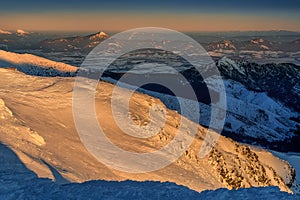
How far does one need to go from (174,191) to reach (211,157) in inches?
1915

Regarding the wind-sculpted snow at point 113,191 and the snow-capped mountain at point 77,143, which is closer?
the wind-sculpted snow at point 113,191

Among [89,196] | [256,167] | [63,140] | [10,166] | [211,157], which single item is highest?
[89,196]

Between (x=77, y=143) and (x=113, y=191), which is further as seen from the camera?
(x=77, y=143)

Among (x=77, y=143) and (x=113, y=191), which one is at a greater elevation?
(x=113, y=191)

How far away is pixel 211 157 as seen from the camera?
211ft

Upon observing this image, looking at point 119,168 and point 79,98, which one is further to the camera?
point 79,98

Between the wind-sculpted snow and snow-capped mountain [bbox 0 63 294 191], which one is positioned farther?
snow-capped mountain [bbox 0 63 294 191]

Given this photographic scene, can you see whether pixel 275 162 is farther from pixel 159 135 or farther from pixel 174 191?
pixel 174 191

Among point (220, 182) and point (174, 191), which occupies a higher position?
point (174, 191)

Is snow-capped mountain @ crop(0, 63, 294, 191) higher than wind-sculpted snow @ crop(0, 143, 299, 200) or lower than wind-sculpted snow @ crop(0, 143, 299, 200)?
lower

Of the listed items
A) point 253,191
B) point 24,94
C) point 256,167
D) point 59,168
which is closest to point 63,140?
point 59,168

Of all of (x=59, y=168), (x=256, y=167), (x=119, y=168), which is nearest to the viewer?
(x=59, y=168)

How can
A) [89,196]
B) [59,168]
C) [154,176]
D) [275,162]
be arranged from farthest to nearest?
[275,162]
[154,176]
[59,168]
[89,196]

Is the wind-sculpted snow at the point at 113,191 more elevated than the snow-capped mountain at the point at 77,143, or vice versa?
the wind-sculpted snow at the point at 113,191
